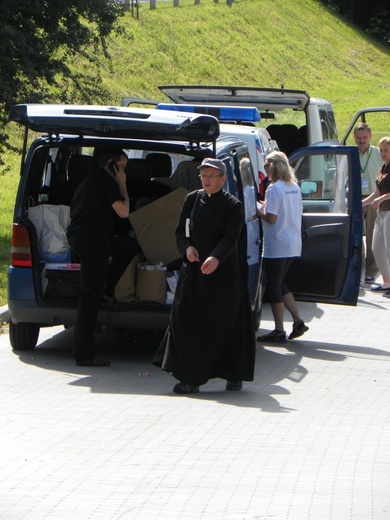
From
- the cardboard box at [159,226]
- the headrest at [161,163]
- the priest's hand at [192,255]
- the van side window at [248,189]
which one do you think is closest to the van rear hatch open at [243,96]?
the van side window at [248,189]

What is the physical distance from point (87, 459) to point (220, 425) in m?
1.21

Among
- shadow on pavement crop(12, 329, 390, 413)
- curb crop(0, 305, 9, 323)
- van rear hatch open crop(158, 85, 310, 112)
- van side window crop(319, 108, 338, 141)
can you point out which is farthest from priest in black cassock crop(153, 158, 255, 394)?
van side window crop(319, 108, 338, 141)

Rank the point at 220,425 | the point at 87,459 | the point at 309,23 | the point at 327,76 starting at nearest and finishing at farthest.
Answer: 1. the point at 87,459
2. the point at 220,425
3. the point at 327,76
4. the point at 309,23

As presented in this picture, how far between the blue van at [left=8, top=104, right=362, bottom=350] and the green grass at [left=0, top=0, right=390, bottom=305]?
938 inches

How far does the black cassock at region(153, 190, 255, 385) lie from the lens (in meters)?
8.59

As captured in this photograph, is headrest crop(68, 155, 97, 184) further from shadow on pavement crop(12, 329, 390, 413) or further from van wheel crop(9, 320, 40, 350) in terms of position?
shadow on pavement crop(12, 329, 390, 413)

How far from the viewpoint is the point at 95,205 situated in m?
9.45

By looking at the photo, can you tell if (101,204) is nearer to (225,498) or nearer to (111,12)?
(225,498)

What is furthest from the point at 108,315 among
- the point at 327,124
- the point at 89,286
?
the point at 327,124

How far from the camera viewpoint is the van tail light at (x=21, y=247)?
982 cm

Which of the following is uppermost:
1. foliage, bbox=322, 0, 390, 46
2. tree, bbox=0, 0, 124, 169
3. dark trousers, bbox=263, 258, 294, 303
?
foliage, bbox=322, 0, 390, 46

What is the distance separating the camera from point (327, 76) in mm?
54344

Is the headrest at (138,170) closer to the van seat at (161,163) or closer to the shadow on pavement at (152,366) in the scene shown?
the van seat at (161,163)

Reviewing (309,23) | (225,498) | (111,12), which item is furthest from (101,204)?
(309,23)
